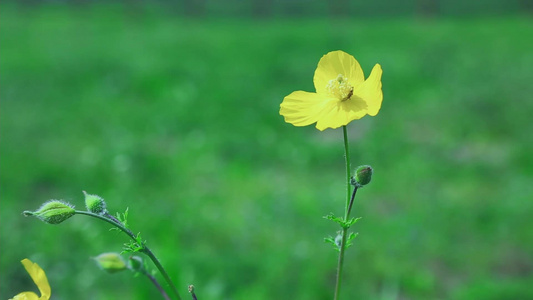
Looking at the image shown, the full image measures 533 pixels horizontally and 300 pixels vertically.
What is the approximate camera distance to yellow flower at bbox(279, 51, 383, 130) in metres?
0.91

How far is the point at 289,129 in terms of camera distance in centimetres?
502

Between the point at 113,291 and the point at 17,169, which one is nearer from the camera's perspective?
the point at 113,291

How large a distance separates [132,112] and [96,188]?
1579 millimetres

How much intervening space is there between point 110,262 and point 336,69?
0.47 meters

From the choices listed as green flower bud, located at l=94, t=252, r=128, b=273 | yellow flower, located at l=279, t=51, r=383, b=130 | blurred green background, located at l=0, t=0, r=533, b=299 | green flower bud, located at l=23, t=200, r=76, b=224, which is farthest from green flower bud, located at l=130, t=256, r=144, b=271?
blurred green background, located at l=0, t=0, r=533, b=299

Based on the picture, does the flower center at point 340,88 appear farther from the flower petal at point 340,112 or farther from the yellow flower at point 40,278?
the yellow flower at point 40,278

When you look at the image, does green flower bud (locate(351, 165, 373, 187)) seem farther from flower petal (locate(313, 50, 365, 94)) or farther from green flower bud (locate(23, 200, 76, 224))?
green flower bud (locate(23, 200, 76, 224))

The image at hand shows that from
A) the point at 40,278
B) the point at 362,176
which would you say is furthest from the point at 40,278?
the point at 362,176

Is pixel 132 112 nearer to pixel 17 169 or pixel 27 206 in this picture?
pixel 17 169

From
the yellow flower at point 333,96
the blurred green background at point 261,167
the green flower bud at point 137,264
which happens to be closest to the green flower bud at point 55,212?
the green flower bud at point 137,264

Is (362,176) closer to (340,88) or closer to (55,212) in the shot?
(340,88)

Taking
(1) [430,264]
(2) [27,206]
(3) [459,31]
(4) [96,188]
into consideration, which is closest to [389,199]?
(1) [430,264]

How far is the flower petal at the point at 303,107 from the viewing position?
948 mm

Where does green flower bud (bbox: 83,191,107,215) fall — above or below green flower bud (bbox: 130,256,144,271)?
above
